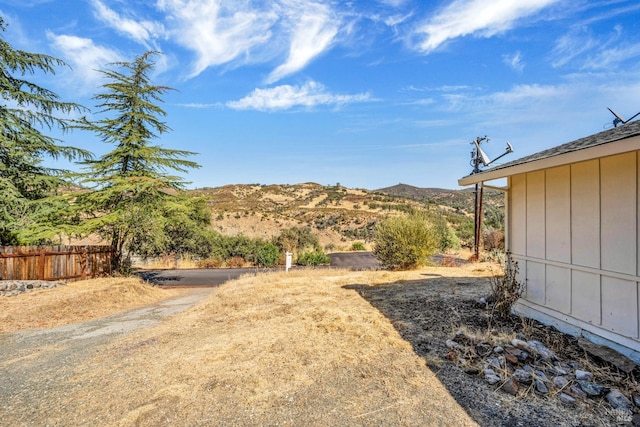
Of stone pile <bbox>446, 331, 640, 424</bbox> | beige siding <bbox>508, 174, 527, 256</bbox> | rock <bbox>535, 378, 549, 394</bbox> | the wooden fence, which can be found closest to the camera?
stone pile <bbox>446, 331, 640, 424</bbox>

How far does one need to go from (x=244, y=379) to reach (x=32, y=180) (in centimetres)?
1310

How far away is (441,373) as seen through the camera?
3.87 meters

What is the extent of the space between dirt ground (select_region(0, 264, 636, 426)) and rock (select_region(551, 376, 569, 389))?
253 mm

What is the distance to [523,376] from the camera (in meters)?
3.62

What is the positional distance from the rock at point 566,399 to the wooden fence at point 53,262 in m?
13.4

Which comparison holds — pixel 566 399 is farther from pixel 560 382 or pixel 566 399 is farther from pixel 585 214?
pixel 585 214

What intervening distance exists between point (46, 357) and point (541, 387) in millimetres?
6783

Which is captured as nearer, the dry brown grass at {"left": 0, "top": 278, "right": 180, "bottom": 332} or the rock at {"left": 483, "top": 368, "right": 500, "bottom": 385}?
the rock at {"left": 483, "top": 368, "right": 500, "bottom": 385}

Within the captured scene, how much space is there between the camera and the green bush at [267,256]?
64.5 feet

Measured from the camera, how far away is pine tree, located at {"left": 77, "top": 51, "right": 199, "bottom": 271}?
1258 centimetres

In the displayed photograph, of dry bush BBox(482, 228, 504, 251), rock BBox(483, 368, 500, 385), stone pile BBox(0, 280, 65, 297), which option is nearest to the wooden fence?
stone pile BBox(0, 280, 65, 297)

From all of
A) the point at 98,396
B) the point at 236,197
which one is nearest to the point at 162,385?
the point at 98,396

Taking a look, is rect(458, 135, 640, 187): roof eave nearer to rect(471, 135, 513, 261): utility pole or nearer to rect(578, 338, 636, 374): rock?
rect(578, 338, 636, 374): rock

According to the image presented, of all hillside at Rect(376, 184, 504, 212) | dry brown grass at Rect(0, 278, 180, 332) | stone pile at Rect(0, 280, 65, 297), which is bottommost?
dry brown grass at Rect(0, 278, 180, 332)
